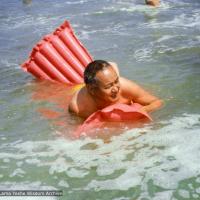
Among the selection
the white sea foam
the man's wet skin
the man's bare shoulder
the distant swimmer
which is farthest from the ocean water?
the distant swimmer

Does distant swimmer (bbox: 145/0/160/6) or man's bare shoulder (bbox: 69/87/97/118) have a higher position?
man's bare shoulder (bbox: 69/87/97/118)

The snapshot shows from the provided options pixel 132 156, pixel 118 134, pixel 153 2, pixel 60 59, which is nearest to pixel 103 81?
pixel 118 134

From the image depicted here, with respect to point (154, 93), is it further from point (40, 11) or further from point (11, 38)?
point (40, 11)

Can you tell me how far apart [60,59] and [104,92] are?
1825 mm

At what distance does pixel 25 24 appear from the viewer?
10.6 meters

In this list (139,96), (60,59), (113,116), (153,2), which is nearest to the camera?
(113,116)

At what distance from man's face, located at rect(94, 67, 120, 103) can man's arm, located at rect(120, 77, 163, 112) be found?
196 millimetres

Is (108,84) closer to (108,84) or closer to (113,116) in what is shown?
(108,84)

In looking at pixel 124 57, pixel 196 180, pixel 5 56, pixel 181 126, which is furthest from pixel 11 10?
pixel 196 180

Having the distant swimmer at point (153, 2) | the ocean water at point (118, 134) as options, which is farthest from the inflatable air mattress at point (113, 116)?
the distant swimmer at point (153, 2)

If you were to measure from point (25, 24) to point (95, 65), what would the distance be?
23.8ft

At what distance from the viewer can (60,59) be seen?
5.38 m

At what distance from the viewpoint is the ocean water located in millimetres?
2979

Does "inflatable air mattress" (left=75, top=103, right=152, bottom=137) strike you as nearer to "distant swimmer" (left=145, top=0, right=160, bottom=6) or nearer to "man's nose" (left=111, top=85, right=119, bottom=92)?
"man's nose" (left=111, top=85, right=119, bottom=92)
